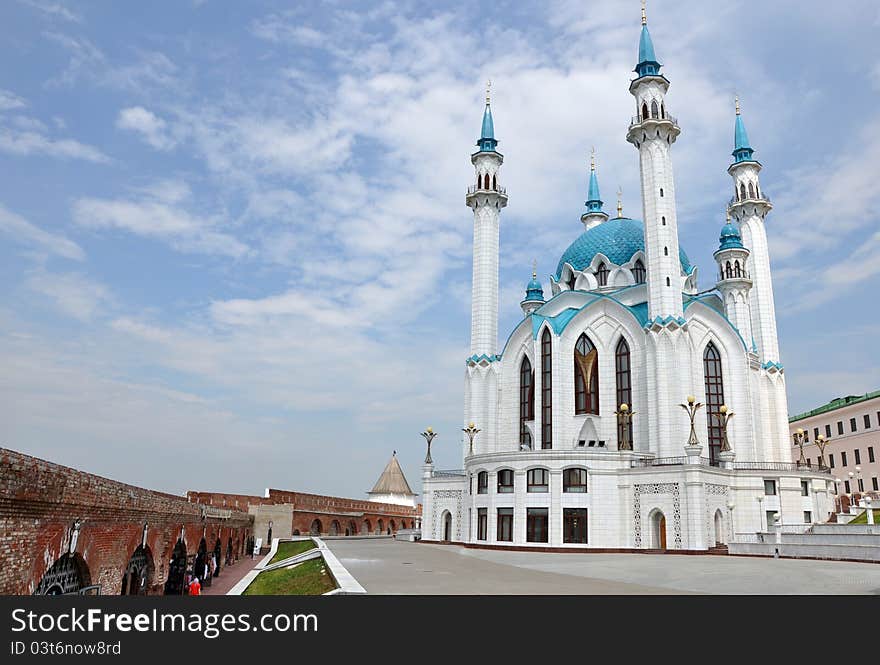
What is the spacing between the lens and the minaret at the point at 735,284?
4756cm

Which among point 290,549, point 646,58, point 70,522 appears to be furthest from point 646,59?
point 70,522

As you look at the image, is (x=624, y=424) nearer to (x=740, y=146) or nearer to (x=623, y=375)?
(x=623, y=375)

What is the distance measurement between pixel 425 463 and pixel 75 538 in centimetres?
3557

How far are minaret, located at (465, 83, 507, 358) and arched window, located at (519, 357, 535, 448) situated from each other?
121 inches

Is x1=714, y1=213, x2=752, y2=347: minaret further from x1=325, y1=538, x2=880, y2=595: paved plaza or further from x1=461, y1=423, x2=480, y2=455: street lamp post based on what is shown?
x1=325, y1=538, x2=880, y2=595: paved plaza

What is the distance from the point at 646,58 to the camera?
4741cm

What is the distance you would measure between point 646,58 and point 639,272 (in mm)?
14868

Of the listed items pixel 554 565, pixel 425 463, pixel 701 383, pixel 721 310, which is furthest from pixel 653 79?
pixel 554 565

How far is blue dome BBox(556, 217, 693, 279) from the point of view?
52531 mm

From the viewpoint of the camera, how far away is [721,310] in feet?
160

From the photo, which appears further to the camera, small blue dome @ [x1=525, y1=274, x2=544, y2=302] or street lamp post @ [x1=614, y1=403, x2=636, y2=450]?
small blue dome @ [x1=525, y1=274, x2=544, y2=302]

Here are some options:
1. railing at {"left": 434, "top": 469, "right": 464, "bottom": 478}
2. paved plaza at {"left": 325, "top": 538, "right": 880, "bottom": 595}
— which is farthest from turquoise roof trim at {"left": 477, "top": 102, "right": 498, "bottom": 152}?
paved plaza at {"left": 325, "top": 538, "right": 880, "bottom": 595}
